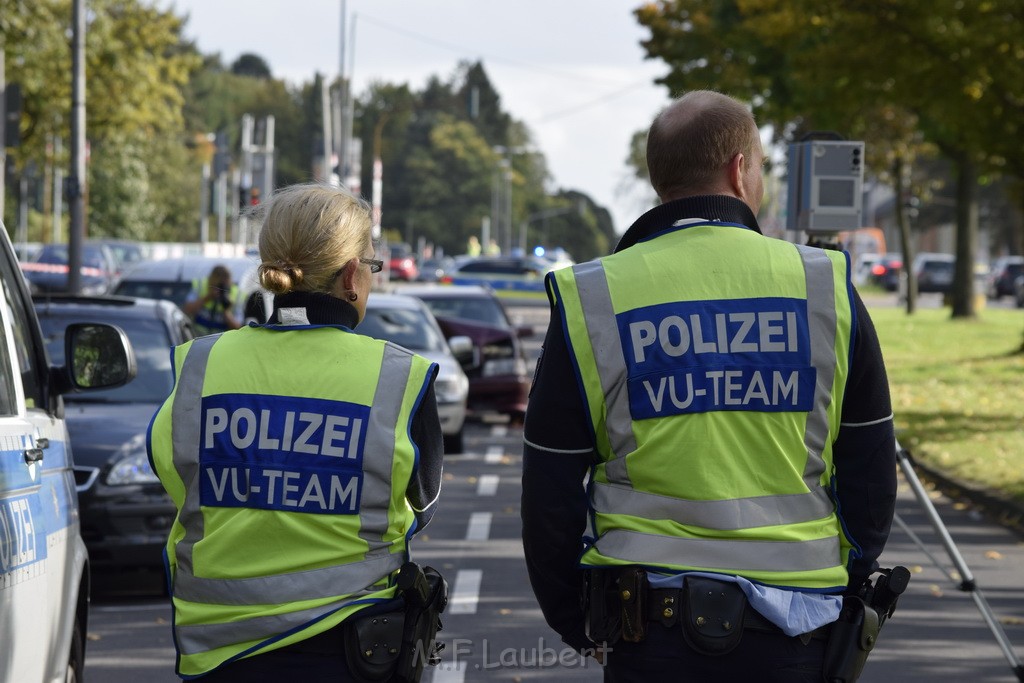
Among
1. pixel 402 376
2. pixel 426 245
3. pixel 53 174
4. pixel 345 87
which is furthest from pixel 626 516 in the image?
pixel 426 245

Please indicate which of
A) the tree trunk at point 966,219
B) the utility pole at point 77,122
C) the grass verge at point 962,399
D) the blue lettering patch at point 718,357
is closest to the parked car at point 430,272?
the tree trunk at point 966,219

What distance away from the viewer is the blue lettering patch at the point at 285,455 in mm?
2969

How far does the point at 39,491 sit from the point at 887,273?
221 ft

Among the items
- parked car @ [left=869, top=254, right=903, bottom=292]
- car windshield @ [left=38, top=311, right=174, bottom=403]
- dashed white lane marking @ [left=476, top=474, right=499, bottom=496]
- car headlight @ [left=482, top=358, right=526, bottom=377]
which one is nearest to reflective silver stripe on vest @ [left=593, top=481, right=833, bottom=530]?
car windshield @ [left=38, top=311, right=174, bottom=403]

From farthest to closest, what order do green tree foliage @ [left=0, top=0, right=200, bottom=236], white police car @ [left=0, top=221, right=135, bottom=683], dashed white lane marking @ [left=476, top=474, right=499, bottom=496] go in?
1. green tree foliage @ [left=0, top=0, right=200, bottom=236]
2. dashed white lane marking @ [left=476, top=474, right=499, bottom=496]
3. white police car @ [left=0, top=221, right=135, bottom=683]

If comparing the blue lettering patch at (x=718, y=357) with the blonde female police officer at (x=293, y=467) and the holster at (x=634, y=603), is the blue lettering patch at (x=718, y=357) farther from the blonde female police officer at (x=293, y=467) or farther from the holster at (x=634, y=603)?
the blonde female police officer at (x=293, y=467)

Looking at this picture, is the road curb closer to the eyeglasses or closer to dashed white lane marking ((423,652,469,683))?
dashed white lane marking ((423,652,469,683))

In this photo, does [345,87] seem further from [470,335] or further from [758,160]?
[758,160]

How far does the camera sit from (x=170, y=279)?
57.5ft

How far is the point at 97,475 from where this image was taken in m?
7.93

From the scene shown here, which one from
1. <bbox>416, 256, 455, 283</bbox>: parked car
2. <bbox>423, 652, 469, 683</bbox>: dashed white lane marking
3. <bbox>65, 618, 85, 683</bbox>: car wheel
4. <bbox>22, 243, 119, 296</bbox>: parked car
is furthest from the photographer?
<bbox>416, 256, 455, 283</bbox>: parked car

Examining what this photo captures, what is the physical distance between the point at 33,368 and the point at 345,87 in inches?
1695

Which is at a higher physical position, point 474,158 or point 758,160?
point 474,158

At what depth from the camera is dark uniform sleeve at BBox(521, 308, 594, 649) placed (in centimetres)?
292
